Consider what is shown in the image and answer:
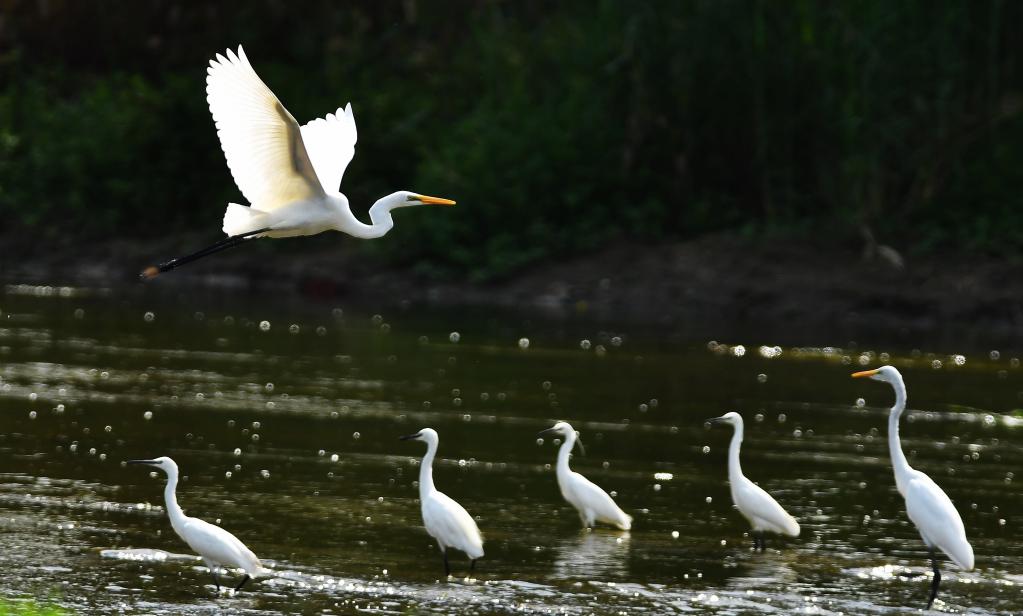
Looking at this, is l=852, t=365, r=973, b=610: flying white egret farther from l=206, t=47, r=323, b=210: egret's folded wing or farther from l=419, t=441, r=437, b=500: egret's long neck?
l=206, t=47, r=323, b=210: egret's folded wing

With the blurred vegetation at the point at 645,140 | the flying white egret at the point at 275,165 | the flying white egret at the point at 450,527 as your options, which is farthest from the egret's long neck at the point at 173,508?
the blurred vegetation at the point at 645,140

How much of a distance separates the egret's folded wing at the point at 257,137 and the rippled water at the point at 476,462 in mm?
1995

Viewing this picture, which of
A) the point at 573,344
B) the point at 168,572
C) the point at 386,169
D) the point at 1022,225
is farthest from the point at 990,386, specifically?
the point at 386,169

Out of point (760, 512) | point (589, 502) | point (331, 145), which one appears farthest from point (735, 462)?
point (331, 145)

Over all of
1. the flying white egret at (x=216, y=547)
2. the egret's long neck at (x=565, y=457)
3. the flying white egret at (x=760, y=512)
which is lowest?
the flying white egret at (x=216, y=547)

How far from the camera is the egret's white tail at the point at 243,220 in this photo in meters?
10.2

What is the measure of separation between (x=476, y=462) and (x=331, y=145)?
3049 mm

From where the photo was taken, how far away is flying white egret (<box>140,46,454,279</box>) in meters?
9.17

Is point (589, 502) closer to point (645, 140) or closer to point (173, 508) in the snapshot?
point (173, 508)

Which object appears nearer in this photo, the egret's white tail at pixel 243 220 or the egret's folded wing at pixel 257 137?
the egret's folded wing at pixel 257 137

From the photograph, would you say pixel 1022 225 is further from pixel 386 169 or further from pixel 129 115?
pixel 129 115

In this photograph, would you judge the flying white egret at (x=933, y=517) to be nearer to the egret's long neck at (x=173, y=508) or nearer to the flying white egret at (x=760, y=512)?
the flying white egret at (x=760, y=512)

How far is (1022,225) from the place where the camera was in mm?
24203

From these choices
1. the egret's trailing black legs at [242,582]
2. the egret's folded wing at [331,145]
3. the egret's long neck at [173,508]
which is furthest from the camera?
the egret's folded wing at [331,145]
